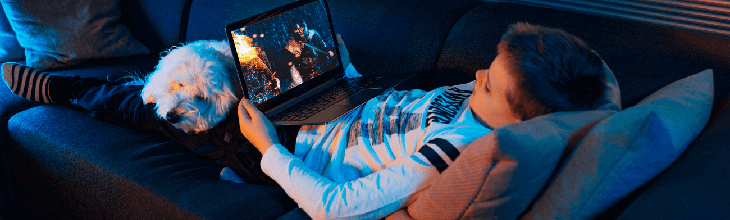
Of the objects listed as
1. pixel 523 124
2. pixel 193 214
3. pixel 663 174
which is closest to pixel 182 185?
pixel 193 214

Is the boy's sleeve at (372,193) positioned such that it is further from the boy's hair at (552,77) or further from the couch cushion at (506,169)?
the boy's hair at (552,77)

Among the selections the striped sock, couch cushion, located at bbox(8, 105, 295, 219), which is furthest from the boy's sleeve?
the striped sock

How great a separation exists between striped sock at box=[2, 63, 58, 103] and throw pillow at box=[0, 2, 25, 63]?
54 centimetres

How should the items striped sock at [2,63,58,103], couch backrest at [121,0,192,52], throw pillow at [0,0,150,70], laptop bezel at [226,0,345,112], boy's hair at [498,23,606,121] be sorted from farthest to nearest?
couch backrest at [121,0,192,52] < throw pillow at [0,0,150,70] < striped sock at [2,63,58,103] < laptop bezel at [226,0,345,112] < boy's hair at [498,23,606,121]

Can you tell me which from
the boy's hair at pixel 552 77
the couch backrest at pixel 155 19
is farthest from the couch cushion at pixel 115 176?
the couch backrest at pixel 155 19

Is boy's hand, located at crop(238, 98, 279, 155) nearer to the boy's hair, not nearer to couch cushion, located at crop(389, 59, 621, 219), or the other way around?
couch cushion, located at crop(389, 59, 621, 219)

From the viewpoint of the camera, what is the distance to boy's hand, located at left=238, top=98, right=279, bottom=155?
1.13m

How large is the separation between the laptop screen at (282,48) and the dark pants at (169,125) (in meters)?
0.15

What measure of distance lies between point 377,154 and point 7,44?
227 centimetres

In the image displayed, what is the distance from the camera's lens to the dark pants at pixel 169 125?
4.16 feet

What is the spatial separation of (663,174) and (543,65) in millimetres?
307

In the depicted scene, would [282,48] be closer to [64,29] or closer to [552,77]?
[552,77]

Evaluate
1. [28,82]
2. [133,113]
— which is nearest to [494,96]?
[133,113]

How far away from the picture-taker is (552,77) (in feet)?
2.75
